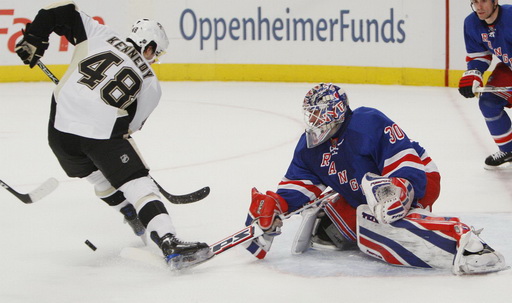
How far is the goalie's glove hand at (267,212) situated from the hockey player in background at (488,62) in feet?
6.34

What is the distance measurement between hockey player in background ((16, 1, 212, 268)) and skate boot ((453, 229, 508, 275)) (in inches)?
32.6

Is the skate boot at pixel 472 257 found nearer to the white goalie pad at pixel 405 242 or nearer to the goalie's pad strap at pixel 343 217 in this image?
the white goalie pad at pixel 405 242

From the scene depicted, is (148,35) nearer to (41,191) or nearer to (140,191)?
(140,191)

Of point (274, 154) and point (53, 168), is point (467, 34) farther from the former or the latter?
point (53, 168)

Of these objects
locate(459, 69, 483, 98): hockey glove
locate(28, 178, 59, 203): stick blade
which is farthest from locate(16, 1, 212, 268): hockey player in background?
locate(459, 69, 483, 98): hockey glove

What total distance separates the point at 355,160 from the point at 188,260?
652 millimetres

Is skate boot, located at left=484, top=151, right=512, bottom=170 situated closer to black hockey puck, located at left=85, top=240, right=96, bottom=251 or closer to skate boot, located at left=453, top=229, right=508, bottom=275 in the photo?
skate boot, located at left=453, top=229, right=508, bottom=275

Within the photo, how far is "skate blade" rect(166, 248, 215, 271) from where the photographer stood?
9.55 ft

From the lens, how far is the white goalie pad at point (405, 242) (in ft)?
9.21

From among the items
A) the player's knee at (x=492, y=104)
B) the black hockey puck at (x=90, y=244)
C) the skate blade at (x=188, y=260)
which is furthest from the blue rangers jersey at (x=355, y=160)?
the player's knee at (x=492, y=104)

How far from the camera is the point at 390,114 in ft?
21.1

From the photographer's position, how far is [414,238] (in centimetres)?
284

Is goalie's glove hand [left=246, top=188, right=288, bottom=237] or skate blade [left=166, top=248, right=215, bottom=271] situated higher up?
goalie's glove hand [left=246, top=188, right=288, bottom=237]

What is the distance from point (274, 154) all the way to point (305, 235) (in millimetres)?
2081
